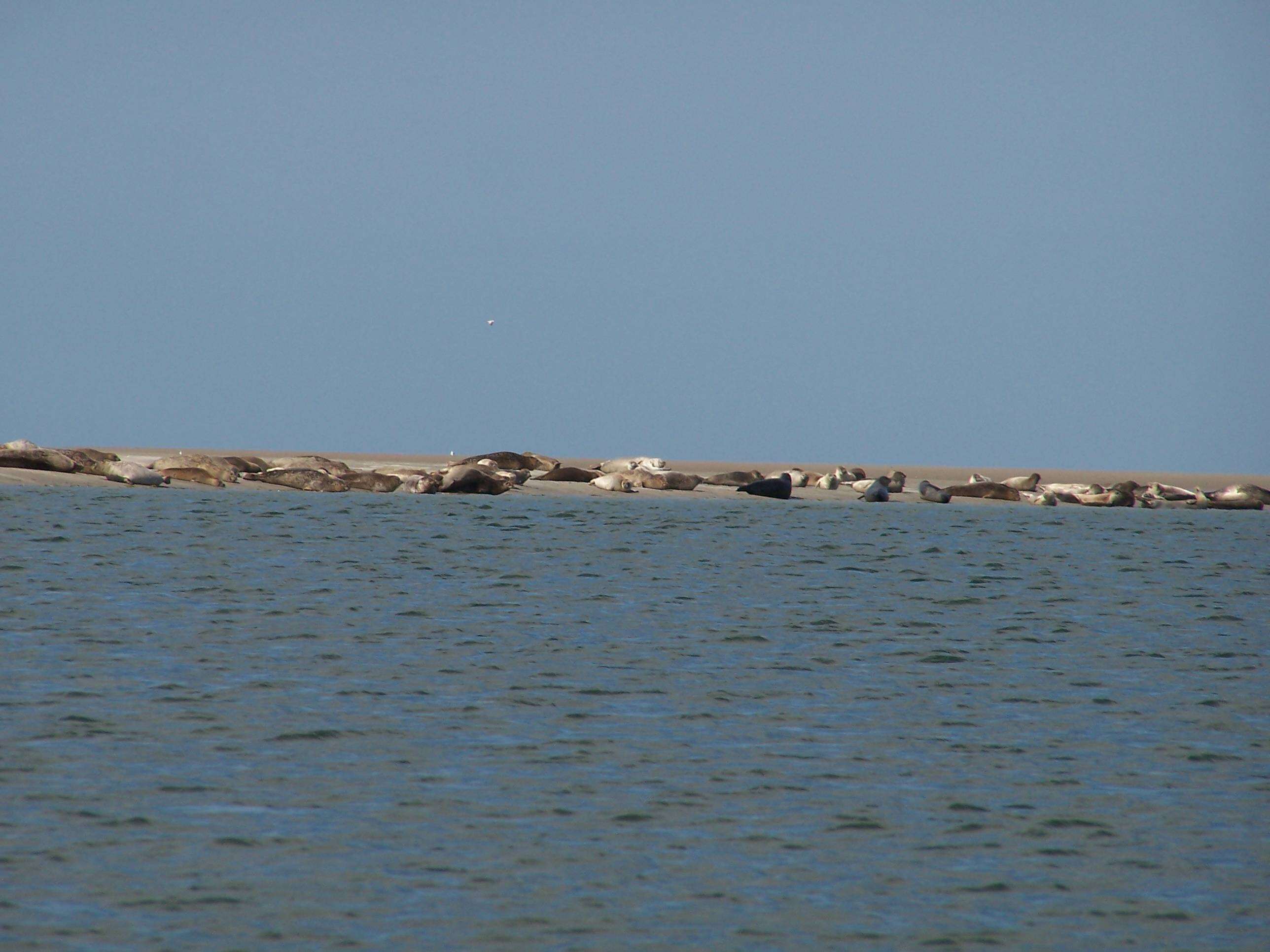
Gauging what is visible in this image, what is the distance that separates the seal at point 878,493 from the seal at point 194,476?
20038 mm

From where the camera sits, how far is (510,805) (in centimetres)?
863

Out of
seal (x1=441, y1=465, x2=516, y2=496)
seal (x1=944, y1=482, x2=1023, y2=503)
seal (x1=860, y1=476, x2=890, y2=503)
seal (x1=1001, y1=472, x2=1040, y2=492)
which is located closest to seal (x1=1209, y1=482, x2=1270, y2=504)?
seal (x1=1001, y1=472, x2=1040, y2=492)

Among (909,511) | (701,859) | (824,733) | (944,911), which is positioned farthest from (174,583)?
(909,511)

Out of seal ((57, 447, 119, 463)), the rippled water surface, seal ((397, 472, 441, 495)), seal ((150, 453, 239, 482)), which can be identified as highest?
seal ((57, 447, 119, 463))

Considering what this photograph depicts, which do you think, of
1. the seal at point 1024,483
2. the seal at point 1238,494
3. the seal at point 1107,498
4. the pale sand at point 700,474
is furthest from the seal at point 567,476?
the seal at point 1238,494

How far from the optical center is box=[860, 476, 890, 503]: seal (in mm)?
45844

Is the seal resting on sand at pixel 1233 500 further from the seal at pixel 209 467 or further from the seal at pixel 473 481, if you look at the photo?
the seal at pixel 209 467

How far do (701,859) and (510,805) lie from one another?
4.64 feet

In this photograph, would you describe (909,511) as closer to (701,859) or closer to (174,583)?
(174,583)

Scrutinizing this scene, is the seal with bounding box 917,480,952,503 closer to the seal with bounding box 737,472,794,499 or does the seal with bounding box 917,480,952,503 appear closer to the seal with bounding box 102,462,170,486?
the seal with bounding box 737,472,794,499

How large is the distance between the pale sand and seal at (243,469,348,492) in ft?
0.73

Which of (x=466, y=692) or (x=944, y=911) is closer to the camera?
(x=944, y=911)

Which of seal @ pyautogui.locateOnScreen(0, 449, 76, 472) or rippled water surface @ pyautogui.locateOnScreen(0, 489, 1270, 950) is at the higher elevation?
seal @ pyautogui.locateOnScreen(0, 449, 76, 472)

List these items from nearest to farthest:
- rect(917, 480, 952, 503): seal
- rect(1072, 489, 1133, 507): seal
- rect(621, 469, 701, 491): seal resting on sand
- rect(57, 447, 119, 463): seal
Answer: rect(57, 447, 119, 463): seal < rect(621, 469, 701, 491): seal resting on sand < rect(917, 480, 952, 503): seal < rect(1072, 489, 1133, 507): seal
